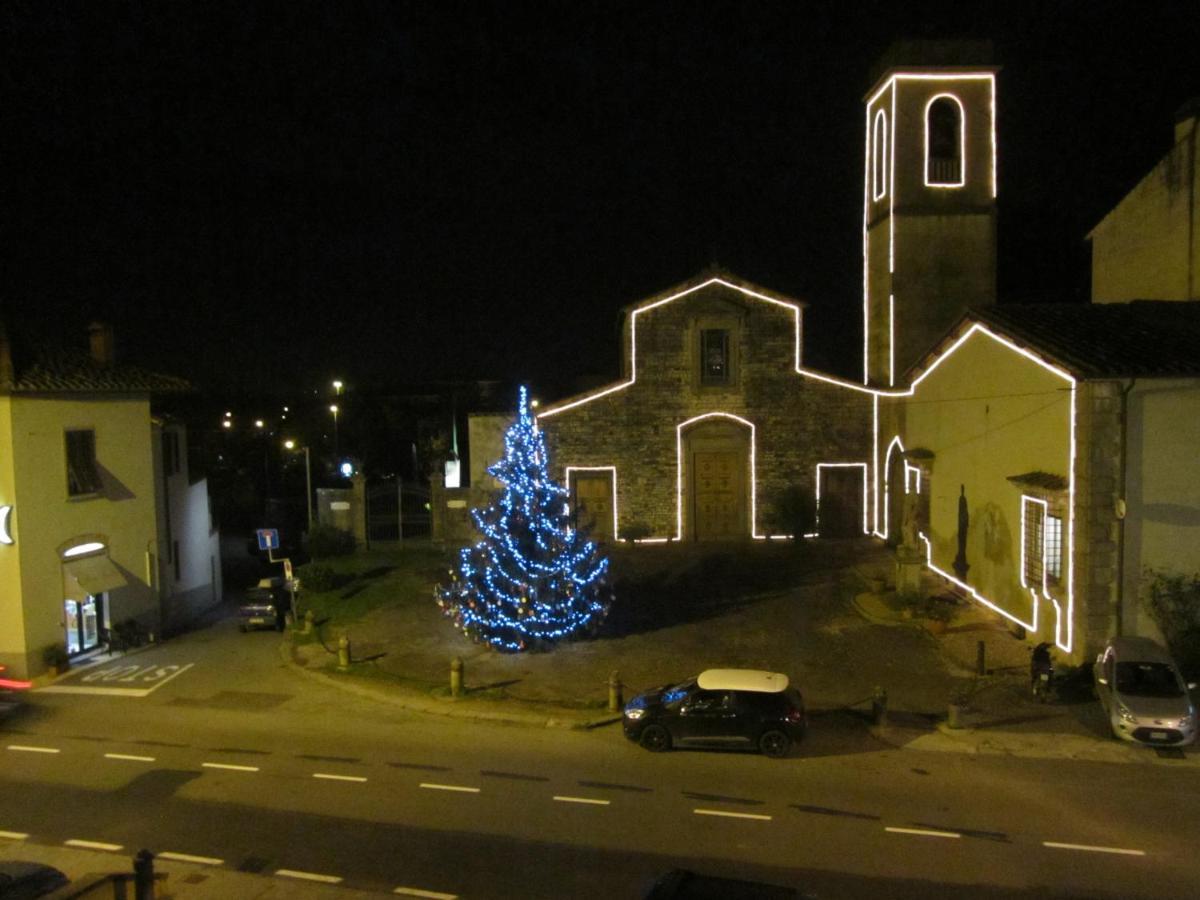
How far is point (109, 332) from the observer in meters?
26.2

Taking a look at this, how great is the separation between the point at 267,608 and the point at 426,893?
18.0 meters

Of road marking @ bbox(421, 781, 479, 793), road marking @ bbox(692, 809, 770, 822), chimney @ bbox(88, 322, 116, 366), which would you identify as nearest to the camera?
road marking @ bbox(692, 809, 770, 822)

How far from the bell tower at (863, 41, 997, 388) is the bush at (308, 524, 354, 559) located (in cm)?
2037

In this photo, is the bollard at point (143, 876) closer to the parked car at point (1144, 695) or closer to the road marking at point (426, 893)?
the road marking at point (426, 893)

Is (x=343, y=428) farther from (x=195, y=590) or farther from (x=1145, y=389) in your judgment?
(x=1145, y=389)

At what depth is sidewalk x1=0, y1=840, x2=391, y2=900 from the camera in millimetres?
10727

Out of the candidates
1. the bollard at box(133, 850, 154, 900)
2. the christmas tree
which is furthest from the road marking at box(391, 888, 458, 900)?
the christmas tree

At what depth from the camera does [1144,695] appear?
15.8m

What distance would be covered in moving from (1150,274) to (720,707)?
1899 cm

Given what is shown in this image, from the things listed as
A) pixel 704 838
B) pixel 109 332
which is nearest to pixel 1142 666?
pixel 704 838

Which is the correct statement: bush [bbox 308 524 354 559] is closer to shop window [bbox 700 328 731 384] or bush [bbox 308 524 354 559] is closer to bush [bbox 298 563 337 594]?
bush [bbox 298 563 337 594]

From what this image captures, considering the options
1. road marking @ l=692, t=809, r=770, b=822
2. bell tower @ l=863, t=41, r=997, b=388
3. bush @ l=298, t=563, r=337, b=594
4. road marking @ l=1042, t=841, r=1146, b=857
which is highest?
bell tower @ l=863, t=41, r=997, b=388

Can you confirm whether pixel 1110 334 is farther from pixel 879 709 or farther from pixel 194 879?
pixel 194 879

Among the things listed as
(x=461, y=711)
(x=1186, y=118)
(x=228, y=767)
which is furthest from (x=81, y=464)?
(x=1186, y=118)
